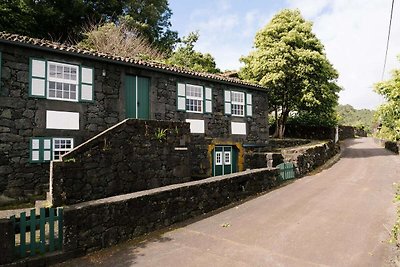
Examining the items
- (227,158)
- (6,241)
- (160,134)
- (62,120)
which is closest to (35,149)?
(62,120)

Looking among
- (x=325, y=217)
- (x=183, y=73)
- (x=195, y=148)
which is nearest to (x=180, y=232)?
(x=325, y=217)

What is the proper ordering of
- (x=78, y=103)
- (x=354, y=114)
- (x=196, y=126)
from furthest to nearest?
(x=354, y=114) → (x=196, y=126) → (x=78, y=103)

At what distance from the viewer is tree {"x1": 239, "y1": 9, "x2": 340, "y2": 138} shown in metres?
21.3

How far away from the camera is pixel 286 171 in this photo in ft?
46.0

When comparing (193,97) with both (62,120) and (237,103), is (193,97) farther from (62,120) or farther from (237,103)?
(62,120)

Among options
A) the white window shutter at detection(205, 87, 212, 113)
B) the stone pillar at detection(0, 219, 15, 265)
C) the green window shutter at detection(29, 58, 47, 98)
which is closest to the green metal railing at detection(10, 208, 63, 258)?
the stone pillar at detection(0, 219, 15, 265)

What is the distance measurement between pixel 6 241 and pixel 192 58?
24.1 m

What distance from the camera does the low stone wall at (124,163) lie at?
7.50m

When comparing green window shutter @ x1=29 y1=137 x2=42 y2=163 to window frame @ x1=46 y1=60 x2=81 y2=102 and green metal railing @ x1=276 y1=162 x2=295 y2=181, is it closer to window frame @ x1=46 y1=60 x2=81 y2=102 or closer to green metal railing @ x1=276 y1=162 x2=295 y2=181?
window frame @ x1=46 y1=60 x2=81 y2=102

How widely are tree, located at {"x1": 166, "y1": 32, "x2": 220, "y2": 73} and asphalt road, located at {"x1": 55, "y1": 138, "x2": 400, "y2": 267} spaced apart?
17.6m

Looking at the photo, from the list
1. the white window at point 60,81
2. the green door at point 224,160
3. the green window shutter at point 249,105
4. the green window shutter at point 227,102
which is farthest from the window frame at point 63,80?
the green window shutter at point 249,105

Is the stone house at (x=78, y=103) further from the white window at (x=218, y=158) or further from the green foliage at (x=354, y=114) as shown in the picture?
the green foliage at (x=354, y=114)

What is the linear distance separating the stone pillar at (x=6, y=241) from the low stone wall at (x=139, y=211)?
918 mm

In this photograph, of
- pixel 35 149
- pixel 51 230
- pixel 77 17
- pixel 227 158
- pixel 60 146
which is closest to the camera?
pixel 51 230
